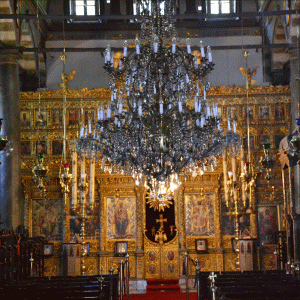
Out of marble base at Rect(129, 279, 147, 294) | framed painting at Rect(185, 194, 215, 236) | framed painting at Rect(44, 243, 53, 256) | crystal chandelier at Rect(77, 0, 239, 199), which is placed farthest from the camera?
framed painting at Rect(185, 194, 215, 236)

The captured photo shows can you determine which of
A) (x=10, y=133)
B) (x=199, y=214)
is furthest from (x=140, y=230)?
(x=10, y=133)

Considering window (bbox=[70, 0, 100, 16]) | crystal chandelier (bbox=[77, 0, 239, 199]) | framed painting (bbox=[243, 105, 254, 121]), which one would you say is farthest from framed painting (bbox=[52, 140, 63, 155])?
framed painting (bbox=[243, 105, 254, 121])

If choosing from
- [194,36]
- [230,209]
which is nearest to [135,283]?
[230,209]

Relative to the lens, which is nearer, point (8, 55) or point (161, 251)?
point (8, 55)

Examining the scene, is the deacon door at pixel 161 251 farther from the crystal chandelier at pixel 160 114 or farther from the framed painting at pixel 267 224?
the crystal chandelier at pixel 160 114

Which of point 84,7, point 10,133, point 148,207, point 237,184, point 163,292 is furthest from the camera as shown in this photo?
point 84,7

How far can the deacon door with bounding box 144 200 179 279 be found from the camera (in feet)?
60.0

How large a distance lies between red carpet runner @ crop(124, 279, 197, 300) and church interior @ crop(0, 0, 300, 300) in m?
0.10

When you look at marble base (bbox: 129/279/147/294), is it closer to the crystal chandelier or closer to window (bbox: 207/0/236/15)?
the crystal chandelier

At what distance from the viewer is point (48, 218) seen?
1844 centimetres

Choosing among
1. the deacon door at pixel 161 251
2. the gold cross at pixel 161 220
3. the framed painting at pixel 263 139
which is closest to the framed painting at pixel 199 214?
the deacon door at pixel 161 251

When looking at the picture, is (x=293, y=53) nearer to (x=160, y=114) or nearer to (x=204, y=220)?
(x=204, y=220)

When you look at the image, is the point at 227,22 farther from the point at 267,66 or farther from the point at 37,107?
the point at 37,107

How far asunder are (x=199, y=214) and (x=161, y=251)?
5.65 feet
